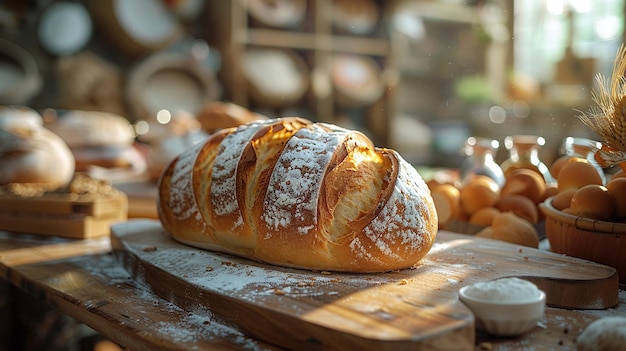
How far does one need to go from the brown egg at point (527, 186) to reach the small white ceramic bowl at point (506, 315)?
65cm

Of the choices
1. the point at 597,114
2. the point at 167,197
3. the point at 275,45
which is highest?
the point at 275,45

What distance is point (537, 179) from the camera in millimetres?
1479

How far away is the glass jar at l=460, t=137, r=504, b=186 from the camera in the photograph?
5.51ft

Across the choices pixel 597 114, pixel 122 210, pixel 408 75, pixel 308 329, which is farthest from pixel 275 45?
pixel 308 329

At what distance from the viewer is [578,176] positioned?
128cm

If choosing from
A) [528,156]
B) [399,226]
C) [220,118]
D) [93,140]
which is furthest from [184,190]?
[93,140]

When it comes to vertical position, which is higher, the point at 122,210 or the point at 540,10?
the point at 540,10

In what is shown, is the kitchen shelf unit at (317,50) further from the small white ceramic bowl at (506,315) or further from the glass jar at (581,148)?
the small white ceramic bowl at (506,315)

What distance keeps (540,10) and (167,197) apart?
14.2 ft

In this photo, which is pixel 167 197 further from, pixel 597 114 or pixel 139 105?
pixel 139 105

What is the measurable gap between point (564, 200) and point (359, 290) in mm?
558

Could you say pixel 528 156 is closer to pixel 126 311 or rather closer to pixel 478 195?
pixel 478 195

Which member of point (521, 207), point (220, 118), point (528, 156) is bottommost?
point (521, 207)

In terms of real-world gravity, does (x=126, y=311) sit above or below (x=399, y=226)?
below
